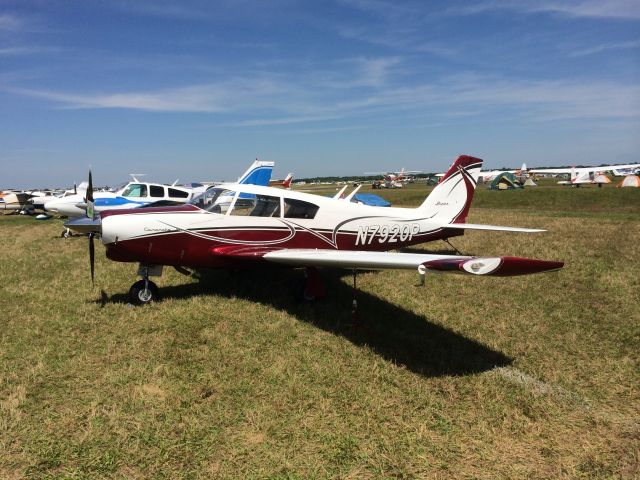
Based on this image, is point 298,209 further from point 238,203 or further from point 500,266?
point 500,266

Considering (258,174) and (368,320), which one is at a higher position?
(258,174)

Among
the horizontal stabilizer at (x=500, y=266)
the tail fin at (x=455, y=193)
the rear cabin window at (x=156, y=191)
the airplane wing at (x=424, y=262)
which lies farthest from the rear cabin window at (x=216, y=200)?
the rear cabin window at (x=156, y=191)

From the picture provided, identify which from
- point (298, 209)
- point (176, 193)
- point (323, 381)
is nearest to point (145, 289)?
point (298, 209)

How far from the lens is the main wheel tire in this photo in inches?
301

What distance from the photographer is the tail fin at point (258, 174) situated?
73.8 feet

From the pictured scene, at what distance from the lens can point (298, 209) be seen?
8.34 m

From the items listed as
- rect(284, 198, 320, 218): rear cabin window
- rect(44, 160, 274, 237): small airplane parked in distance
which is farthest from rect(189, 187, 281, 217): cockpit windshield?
rect(44, 160, 274, 237): small airplane parked in distance

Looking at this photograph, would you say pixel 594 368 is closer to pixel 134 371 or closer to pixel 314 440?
pixel 314 440

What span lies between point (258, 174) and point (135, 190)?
7.25m

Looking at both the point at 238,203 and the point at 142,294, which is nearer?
the point at 142,294

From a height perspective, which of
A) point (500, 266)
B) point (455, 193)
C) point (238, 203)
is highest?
point (455, 193)

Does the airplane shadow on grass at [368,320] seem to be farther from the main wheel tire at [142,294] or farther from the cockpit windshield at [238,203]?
the cockpit windshield at [238,203]

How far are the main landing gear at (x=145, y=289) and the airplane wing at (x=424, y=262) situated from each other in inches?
66.9

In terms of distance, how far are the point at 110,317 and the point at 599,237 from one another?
591 inches
